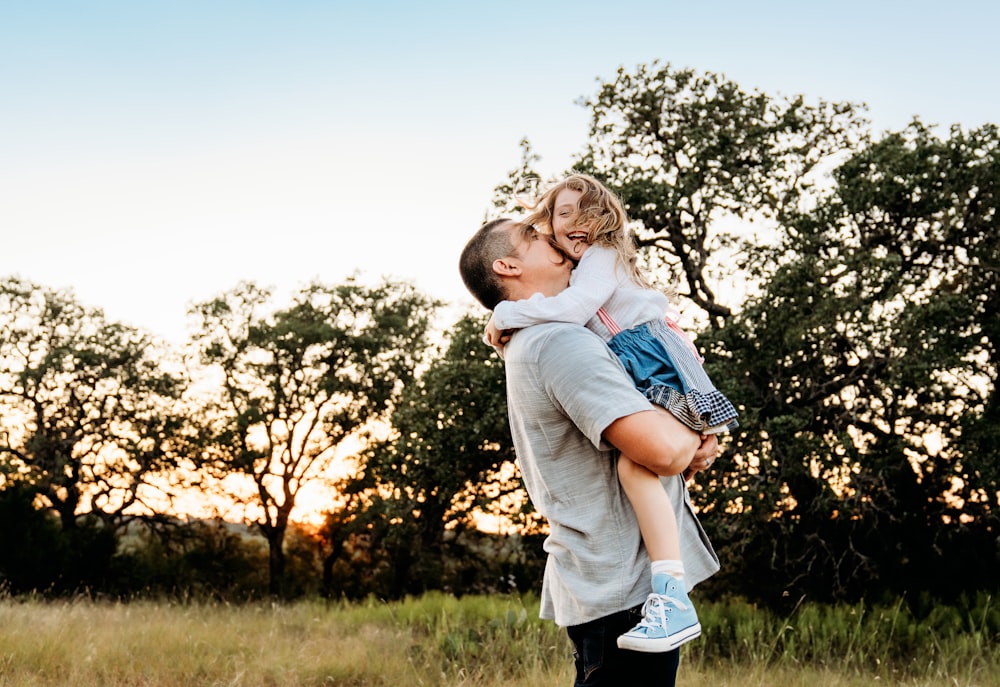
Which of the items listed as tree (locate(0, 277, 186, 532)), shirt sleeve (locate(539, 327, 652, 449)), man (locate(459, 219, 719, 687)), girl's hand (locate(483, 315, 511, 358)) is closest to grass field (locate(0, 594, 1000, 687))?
man (locate(459, 219, 719, 687))

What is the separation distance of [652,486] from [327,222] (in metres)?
14.5

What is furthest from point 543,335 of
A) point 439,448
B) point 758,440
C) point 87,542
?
point 87,542

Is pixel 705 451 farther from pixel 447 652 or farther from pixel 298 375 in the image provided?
pixel 298 375

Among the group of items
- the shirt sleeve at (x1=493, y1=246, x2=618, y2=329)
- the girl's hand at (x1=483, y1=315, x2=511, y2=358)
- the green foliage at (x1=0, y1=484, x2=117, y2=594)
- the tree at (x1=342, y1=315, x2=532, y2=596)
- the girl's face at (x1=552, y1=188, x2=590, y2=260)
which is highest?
the girl's face at (x1=552, y1=188, x2=590, y2=260)

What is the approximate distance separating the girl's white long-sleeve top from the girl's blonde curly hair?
33 millimetres

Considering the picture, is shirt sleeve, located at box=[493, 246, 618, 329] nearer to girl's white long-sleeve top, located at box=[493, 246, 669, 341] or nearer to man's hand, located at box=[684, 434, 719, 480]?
girl's white long-sleeve top, located at box=[493, 246, 669, 341]

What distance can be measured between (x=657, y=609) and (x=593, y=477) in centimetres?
32

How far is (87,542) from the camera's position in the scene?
2008 cm

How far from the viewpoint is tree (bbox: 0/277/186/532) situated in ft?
72.0

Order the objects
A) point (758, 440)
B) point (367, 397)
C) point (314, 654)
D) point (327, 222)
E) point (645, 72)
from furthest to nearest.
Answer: point (367, 397) < point (327, 222) < point (645, 72) < point (758, 440) < point (314, 654)

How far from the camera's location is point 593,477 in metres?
1.86

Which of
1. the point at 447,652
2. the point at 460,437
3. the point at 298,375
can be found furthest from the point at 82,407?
the point at 447,652

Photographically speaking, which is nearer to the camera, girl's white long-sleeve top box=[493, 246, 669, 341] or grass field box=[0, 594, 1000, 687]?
girl's white long-sleeve top box=[493, 246, 669, 341]

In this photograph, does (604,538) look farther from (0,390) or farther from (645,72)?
(0,390)
